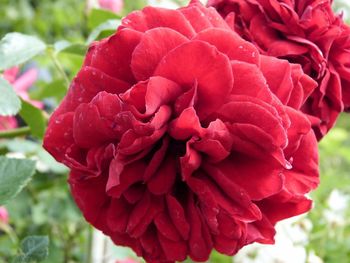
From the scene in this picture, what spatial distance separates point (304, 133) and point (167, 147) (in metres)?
0.10

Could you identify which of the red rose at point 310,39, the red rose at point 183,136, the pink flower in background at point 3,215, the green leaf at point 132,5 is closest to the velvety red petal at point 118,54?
the red rose at point 183,136

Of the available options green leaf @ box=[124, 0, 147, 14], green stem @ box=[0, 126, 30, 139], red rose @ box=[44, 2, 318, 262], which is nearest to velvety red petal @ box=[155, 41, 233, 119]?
red rose @ box=[44, 2, 318, 262]

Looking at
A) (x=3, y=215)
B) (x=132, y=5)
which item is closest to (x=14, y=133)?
(x=3, y=215)

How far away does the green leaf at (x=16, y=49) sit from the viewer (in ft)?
2.08

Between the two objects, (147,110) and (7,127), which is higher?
(147,110)

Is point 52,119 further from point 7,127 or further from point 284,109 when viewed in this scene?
point 7,127

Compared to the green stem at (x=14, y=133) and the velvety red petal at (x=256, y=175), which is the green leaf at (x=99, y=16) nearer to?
the green stem at (x=14, y=133)

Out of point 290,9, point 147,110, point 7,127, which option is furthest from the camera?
point 7,127

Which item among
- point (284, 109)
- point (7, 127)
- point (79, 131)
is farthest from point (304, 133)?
point (7, 127)

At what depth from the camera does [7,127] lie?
1.00 metres

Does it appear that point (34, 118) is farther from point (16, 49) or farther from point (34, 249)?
point (34, 249)

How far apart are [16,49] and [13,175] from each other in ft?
0.45

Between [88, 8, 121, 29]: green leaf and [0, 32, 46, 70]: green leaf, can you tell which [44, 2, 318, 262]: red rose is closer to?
[0, 32, 46, 70]: green leaf

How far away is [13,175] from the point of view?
583 millimetres
